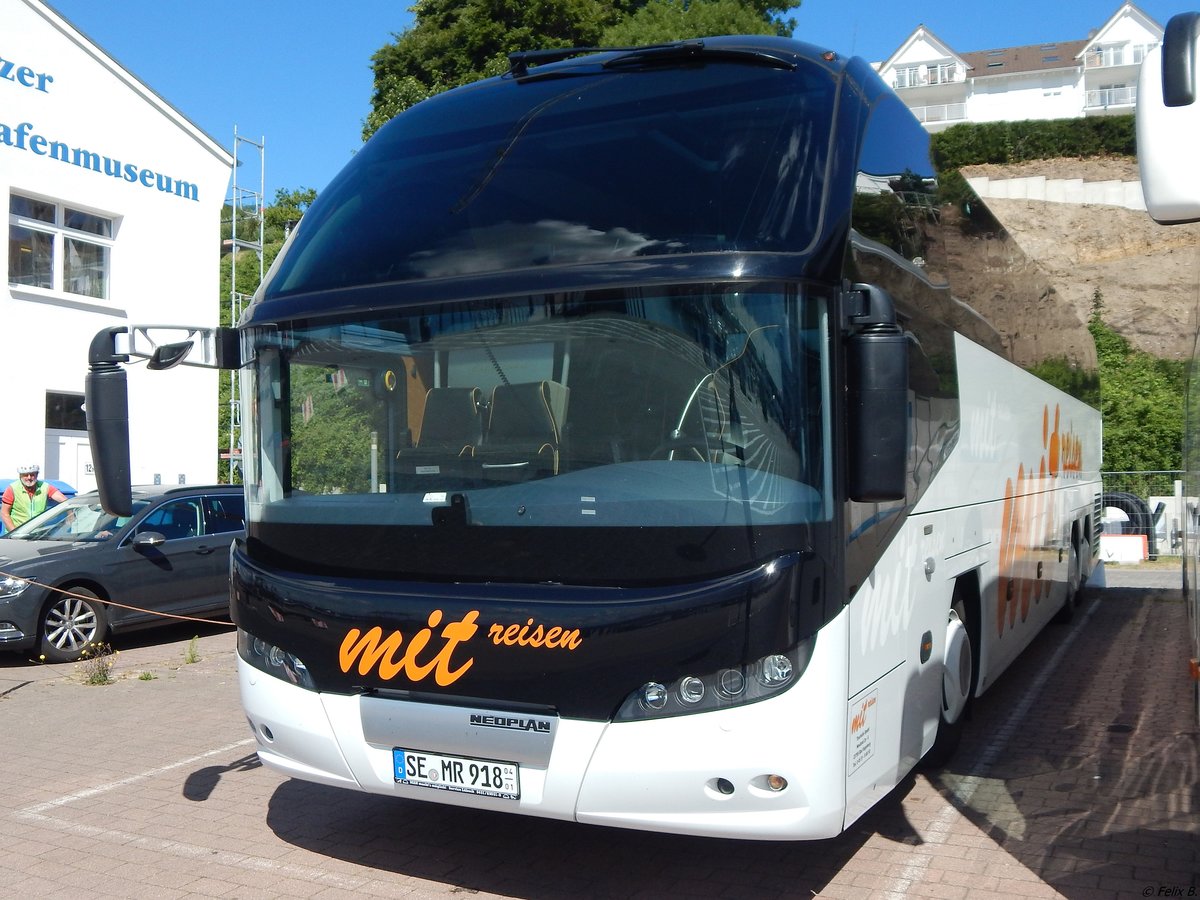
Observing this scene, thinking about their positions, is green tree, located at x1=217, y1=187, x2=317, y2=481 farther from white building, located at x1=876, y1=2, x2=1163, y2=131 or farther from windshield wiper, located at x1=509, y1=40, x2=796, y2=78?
windshield wiper, located at x1=509, y1=40, x2=796, y2=78

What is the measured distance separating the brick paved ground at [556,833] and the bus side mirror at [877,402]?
6.13 ft

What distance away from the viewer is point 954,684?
638cm

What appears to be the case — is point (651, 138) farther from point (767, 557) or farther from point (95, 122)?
point (95, 122)

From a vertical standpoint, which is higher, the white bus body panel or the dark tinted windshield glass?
the dark tinted windshield glass

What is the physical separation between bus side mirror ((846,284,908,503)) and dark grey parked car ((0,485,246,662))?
8.09 meters

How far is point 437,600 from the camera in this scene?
4.59 metres

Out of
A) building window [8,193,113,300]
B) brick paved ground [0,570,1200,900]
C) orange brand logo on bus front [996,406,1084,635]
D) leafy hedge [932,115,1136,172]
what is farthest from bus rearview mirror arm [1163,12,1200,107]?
leafy hedge [932,115,1136,172]

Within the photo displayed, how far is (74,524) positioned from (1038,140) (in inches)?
2045

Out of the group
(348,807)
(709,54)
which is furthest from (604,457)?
(348,807)

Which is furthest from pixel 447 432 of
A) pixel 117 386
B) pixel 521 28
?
pixel 521 28

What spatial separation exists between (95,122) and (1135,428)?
32213mm

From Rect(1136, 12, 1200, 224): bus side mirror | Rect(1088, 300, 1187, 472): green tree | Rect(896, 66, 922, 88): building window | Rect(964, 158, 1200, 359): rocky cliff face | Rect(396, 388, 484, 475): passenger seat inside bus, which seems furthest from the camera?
Rect(896, 66, 922, 88): building window

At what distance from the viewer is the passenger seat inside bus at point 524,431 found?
182 inches

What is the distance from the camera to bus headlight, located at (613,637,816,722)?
418 cm
